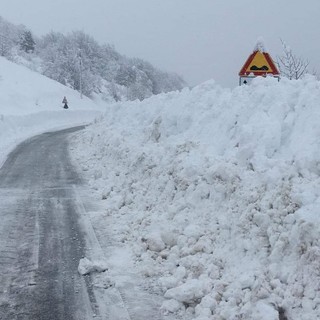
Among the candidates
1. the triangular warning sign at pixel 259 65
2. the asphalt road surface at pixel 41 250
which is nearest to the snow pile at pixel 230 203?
the triangular warning sign at pixel 259 65

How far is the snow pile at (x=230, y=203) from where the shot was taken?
4293 mm

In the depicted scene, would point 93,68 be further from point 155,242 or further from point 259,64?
point 155,242

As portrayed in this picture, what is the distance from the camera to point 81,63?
59375mm

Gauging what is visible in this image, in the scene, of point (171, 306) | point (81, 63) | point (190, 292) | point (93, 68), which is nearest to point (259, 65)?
point (190, 292)

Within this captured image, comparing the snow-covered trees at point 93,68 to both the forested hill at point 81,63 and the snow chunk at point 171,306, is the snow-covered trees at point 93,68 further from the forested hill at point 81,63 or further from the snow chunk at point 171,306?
the snow chunk at point 171,306

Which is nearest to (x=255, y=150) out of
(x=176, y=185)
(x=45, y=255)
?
(x=176, y=185)

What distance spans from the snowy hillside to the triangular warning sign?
30.9 feet

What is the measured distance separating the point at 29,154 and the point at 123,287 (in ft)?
38.0

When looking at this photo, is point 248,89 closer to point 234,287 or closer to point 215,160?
point 215,160

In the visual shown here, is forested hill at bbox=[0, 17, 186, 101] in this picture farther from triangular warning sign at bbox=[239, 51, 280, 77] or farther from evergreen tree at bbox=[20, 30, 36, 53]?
triangular warning sign at bbox=[239, 51, 280, 77]

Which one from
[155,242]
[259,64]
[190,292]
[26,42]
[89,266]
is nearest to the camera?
[190,292]

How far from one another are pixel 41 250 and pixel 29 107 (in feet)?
101

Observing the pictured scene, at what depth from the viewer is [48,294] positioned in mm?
4855

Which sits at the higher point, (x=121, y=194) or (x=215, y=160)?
(x=215, y=160)
